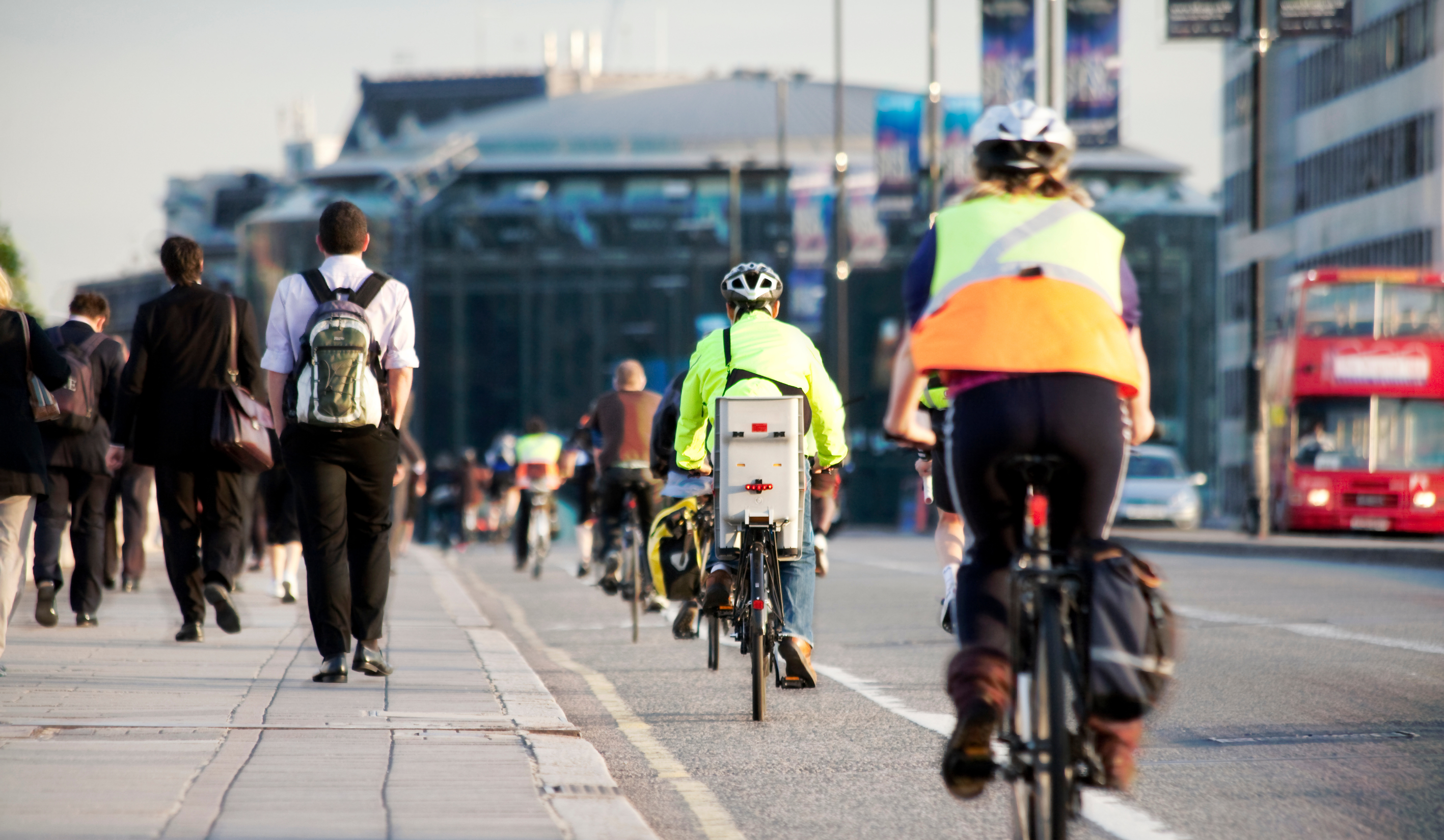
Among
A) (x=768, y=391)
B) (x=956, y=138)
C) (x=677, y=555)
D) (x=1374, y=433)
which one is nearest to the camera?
(x=768, y=391)

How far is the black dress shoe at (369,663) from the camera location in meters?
8.88

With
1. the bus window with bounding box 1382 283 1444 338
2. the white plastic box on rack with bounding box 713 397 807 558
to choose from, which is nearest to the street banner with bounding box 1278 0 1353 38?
the bus window with bounding box 1382 283 1444 338

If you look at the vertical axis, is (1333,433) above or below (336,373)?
below

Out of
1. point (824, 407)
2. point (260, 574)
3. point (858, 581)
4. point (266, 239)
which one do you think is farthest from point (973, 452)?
point (266, 239)

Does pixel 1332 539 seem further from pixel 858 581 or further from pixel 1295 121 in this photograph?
pixel 1295 121

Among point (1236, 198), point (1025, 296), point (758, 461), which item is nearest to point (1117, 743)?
point (1025, 296)

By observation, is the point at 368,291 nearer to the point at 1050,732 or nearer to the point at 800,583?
the point at 800,583

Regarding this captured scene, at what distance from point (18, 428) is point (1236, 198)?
222 ft

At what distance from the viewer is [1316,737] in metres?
7.57

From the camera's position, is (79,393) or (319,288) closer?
(319,288)

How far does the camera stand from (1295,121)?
2606 inches

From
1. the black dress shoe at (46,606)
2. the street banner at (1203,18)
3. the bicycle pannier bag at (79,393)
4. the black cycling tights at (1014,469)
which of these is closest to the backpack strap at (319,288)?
the bicycle pannier bag at (79,393)

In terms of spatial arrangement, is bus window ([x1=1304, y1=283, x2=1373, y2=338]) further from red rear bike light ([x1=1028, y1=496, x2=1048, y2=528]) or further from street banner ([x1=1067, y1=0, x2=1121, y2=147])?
red rear bike light ([x1=1028, y1=496, x2=1048, y2=528])

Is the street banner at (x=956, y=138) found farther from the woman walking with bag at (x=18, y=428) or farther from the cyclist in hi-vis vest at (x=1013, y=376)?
the cyclist in hi-vis vest at (x=1013, y=376)
